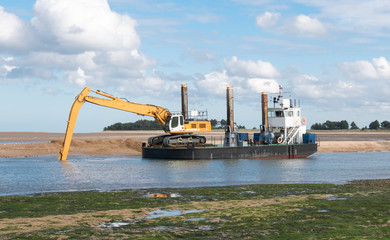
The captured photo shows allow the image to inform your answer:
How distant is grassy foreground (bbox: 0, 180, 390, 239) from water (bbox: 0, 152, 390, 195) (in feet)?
15.2

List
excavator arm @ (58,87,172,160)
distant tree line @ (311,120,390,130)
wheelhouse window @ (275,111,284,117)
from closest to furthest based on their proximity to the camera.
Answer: excavator arm @ (58,87,172,160) < wheelhouse window @ (275,111,284,117) < distant tree line @ (311,120,390,130)

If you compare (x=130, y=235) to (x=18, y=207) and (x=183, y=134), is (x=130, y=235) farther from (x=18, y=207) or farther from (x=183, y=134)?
(x=183, y=134)

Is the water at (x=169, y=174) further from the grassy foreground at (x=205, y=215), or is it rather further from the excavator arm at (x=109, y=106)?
the grassy foreground at (x=205, y=215)

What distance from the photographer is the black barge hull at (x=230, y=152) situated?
48.9 meters

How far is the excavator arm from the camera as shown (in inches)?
1912

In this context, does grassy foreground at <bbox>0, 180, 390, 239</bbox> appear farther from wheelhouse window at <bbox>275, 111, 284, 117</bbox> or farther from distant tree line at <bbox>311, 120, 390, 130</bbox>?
distant tree line at <bbox>311, 120, 390, 130</bbox>

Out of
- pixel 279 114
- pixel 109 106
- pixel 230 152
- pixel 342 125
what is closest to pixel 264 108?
pixel 279 114

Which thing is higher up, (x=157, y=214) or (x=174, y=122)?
(x=174, y=122)

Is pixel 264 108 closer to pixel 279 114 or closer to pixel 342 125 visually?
→ pixel 279 114

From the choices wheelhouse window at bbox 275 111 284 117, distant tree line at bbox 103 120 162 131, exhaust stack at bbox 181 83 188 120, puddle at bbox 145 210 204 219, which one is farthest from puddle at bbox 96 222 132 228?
distant tree line at bbox 103 120 162 131

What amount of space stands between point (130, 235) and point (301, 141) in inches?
1660

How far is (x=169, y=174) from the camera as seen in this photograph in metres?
37.3

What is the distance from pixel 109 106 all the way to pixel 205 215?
32.9 metres

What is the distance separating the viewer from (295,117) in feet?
180
